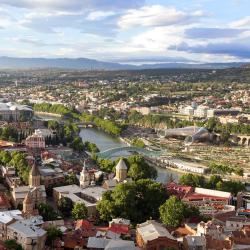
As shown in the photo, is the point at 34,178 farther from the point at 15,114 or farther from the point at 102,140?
the point at 15,114

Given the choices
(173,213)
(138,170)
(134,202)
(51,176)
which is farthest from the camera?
(138,170)

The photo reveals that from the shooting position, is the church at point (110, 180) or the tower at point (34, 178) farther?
the church at point (110, 180)

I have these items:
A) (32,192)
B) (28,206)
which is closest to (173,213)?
(28,206)

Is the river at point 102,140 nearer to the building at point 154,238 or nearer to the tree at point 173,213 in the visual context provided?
the tree at point 173,213

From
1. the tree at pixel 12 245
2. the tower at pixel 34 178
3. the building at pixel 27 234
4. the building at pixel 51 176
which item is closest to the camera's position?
the tree at pixel 12 245

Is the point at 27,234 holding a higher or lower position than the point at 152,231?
higher

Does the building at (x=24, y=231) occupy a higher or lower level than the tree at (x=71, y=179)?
higher

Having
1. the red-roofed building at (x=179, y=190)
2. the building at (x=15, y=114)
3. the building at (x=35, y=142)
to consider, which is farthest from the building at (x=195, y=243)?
the building at (x=15, y=114)
